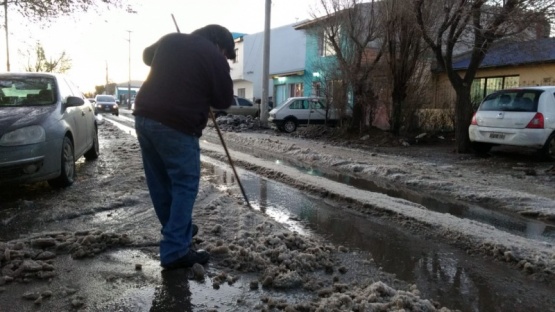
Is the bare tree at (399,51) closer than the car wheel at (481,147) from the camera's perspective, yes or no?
No

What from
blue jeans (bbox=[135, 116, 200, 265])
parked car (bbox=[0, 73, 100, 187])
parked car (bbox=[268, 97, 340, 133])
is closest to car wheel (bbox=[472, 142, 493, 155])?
parked car (bbox=[268, 97, 340, 133])

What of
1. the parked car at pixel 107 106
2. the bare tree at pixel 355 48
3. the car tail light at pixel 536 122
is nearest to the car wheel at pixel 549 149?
the car tail light at pixel 536 122

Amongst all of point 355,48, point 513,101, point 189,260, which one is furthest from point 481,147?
point 189,260

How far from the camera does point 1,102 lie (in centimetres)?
622

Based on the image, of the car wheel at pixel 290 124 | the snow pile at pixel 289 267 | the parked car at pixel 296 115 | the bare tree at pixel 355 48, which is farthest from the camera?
the car wheel at pixel 290 124

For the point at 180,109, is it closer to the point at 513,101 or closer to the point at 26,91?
the point at 26,91

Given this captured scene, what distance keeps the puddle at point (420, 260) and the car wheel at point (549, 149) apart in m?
6.16

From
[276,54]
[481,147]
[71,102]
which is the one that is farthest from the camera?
[276,54]

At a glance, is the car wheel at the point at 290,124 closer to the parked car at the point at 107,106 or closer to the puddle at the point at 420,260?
the puddle at the point at 420,260

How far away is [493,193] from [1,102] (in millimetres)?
7090

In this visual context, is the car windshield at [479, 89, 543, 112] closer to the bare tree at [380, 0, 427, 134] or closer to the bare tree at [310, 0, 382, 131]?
the bare tree at [380, 0, 427, 134]

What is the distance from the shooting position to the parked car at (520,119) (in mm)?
9445

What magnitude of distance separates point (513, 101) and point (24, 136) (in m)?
9.43

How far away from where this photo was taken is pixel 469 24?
10.2m
